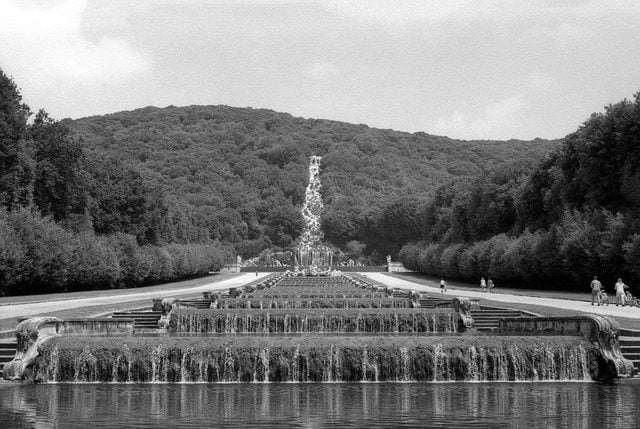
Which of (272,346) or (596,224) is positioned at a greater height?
(596,224)

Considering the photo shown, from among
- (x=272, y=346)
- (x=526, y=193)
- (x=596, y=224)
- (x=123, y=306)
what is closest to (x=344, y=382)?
(x=272, y=346)

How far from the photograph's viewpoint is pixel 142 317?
3844cm

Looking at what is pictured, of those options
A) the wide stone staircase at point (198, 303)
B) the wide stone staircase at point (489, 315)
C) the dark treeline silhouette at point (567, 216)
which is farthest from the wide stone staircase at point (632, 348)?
the dark treeline silhouette at point (567, 216)

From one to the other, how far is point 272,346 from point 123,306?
2000 cm

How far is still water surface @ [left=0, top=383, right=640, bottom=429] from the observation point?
1705 cm

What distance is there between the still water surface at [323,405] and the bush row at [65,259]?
1389 inches

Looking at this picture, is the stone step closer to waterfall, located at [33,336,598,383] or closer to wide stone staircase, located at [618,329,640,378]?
wide stone staircase, located at [618,329,640,378]

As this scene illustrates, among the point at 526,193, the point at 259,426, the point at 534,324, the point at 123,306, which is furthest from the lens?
the point at 526,193

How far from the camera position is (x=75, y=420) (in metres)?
17.4

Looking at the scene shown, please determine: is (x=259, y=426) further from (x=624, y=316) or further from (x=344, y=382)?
(x=624, y=316)

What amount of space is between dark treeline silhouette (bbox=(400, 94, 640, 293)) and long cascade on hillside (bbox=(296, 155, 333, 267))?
5017cm

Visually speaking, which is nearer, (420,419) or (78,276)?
(420,419)

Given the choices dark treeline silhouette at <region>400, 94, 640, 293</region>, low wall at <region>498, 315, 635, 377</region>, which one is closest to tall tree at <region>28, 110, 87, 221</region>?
dark treeline silhouette at <region>400, 94, 640, 293</region>

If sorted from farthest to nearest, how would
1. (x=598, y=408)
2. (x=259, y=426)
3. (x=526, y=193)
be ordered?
(x=526, y=193)
(x=598, y=408)
(x=259, y=426)
